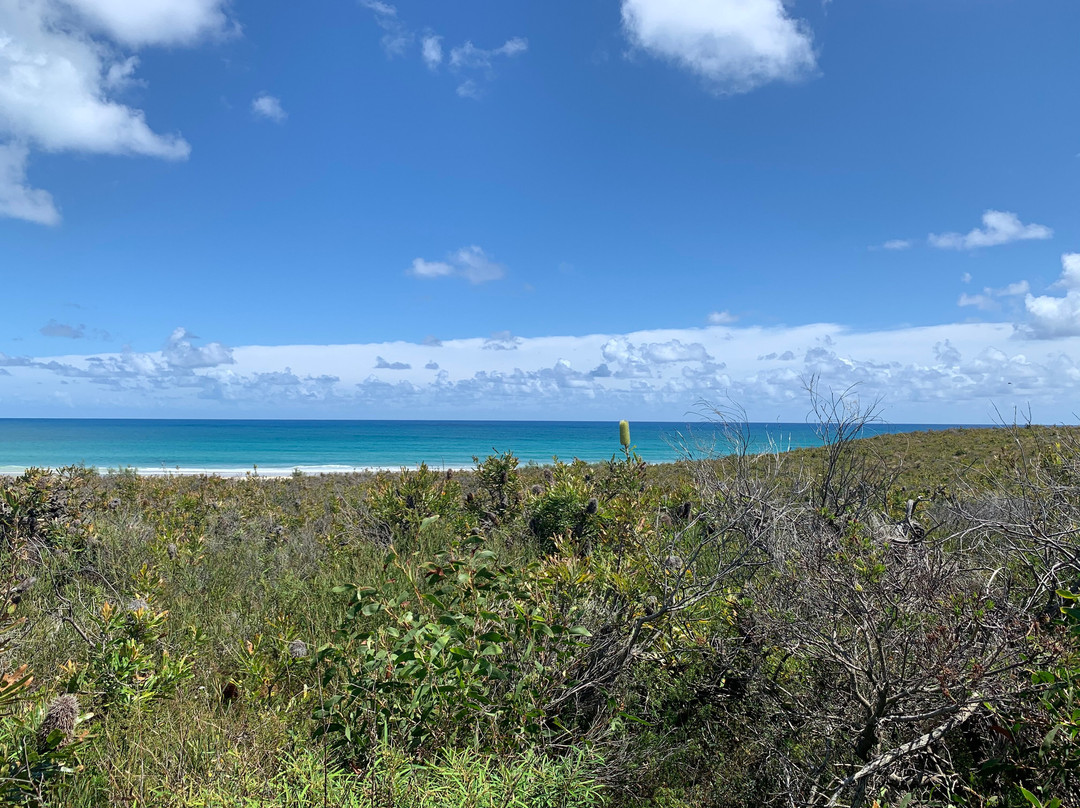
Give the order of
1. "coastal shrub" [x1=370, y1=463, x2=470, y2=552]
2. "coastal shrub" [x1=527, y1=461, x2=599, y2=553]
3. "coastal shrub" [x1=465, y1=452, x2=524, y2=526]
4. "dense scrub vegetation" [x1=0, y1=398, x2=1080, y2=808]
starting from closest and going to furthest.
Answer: "dense scrub vegetation" [x1=0, y1=398, x2=1080, y2=808] < "coastal shrub" [x1=527, y1=461, x2=599, y2=553] < "coastal shrub" [x1=370, y1=463, x2=470, y2=552] < "coastal shrub" [x1=465, y1=452, x2=524, y2=526]

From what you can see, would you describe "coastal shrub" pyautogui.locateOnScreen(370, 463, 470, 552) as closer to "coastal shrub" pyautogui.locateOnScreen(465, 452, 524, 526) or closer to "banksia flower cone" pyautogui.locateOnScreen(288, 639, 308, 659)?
"coastal shrub" pyautogui.locateOnScreen(465, 452, 524, 526)

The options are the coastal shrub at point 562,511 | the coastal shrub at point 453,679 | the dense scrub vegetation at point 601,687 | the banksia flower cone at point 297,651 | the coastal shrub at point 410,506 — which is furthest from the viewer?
the coastal shrub at point 410,506

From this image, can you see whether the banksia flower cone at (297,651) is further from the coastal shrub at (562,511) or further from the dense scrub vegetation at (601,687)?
the coastal shrub at (562,511)

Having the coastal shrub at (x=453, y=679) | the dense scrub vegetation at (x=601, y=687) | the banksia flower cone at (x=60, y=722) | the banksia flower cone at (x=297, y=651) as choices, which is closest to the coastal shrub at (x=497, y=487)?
the dense scrub vegetation at (x=601, y=687)

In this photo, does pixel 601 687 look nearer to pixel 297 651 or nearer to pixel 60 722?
pixel 297 651

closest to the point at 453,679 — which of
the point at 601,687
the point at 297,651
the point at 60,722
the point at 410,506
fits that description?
the point at 601,687

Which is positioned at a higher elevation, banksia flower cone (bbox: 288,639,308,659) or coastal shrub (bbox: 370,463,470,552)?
coastal shrub (bbox: 370,463,470,552)

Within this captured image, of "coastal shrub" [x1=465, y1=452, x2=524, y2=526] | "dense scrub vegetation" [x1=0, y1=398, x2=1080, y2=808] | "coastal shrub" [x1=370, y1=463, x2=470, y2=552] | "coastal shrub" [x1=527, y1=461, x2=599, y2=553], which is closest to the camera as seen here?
"dense scrub vegetation" [x1=0, y1=398, x2=1080, y2=808]

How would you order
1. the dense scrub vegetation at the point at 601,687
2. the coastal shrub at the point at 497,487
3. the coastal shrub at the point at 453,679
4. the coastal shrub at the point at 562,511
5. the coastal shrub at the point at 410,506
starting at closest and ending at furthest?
the dense scrub vegetation at the point at 601,687
the coastal shrub at the point at 453,679
the coastal shrub at the point at 562,511
the coastal shrub at the point at 410,506
the coastal shrub at the point at 497,487

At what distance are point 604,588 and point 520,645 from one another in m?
0.73

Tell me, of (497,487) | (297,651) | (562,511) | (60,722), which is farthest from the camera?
(497,487)

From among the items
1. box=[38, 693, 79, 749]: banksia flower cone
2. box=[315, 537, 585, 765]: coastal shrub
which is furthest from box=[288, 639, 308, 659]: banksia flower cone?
box=[38, 693, 79, 749]: banksia flower cone

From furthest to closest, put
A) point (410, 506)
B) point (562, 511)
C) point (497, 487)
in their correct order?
point (497, 487) < point (410, 506) < point (562, 511)

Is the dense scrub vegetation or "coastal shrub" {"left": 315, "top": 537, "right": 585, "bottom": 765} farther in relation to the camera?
"coastal shrub" {"left": 315, "top": 537, "right": 585, "bottom": 765}
